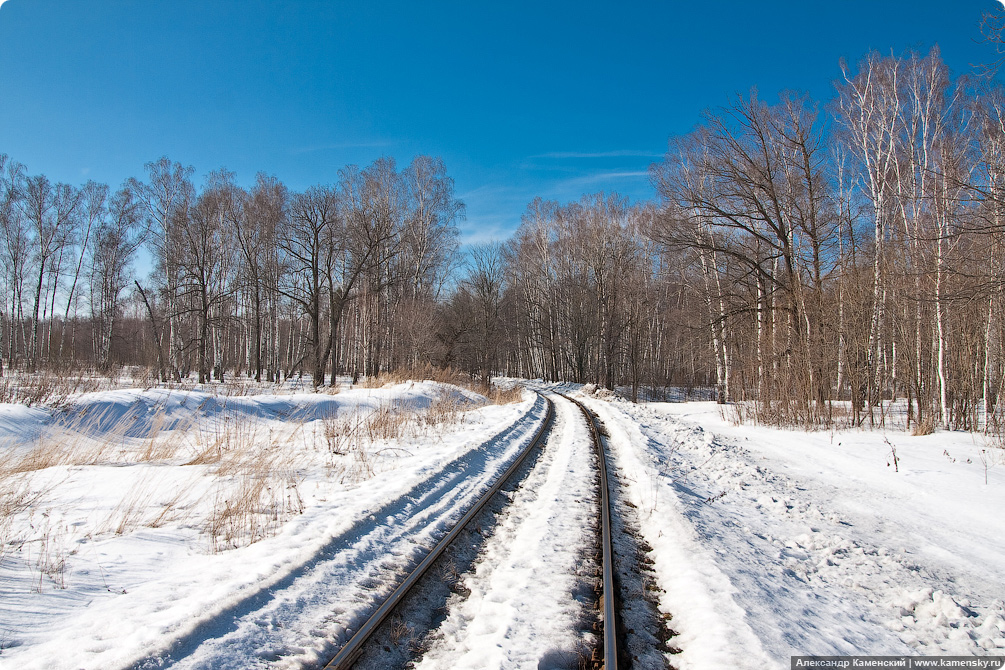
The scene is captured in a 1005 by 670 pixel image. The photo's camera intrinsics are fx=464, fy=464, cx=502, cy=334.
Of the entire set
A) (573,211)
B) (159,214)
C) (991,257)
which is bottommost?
(991,257)

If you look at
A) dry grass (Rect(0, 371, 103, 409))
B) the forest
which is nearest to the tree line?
the forest

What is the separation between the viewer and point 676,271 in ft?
97.9

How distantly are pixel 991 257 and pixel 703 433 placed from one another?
23.5 ft

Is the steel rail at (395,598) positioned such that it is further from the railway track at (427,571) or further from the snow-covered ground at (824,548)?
the snow-covered ground at (824,548)

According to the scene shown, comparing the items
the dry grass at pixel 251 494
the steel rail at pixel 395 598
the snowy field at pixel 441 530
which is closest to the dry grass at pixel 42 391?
the snowy field at pixel 441 530

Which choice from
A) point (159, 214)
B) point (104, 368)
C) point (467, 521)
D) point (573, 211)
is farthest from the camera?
point (573, 211)

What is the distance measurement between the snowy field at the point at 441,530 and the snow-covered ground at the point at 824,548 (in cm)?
3

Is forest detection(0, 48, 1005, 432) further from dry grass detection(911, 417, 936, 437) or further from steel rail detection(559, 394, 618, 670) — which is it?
steel rail detection(559, 394, 618, 670)

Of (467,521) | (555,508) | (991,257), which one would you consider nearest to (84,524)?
(467,521)

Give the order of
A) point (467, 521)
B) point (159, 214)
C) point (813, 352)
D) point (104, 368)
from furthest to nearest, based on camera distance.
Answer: point (159, 214) < point (104, 368) < point (813, 352) < point (467, 521)

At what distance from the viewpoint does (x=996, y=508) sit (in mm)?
6055

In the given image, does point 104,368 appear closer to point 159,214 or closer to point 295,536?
point 159,214

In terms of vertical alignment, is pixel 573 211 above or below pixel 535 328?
above

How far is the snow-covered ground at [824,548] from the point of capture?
3.21 meters
